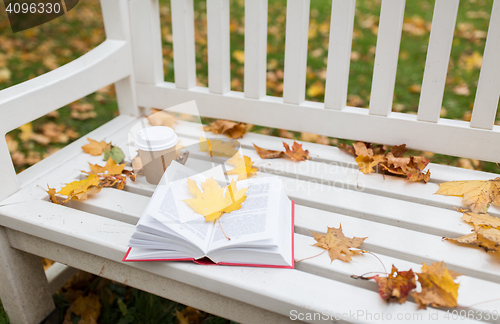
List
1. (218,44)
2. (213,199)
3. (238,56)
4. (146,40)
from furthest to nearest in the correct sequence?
1. (238,56)
2. (146,40)
3. (218,44)
4. (213,199)

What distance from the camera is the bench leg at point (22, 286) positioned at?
126 cm

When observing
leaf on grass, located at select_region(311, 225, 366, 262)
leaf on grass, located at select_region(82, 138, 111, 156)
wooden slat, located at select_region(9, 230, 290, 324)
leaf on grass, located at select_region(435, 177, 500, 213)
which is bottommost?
wooden slat, located at select_region(9, 230, 290, 324)

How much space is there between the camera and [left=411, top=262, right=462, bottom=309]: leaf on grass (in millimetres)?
867

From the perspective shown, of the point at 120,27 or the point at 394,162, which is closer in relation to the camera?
the point at 394,162

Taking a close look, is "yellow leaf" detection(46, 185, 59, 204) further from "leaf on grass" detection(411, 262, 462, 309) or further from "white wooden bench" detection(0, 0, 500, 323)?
"leaf on grass" detection(411, 262, 462, 309)

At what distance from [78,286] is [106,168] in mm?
583

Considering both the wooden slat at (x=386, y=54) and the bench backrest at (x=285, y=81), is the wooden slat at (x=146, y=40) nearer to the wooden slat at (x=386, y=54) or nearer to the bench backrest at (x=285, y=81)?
the bench backrest at (x=285, y=81)

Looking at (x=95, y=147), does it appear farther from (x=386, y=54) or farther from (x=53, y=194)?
(x=386, y=54)

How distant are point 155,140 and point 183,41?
1.95 feet

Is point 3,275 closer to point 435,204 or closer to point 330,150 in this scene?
point 330,150

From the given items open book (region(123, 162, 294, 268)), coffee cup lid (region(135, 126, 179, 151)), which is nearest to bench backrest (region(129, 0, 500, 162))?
coffee cup lid (region(135, 126, 179, 151))

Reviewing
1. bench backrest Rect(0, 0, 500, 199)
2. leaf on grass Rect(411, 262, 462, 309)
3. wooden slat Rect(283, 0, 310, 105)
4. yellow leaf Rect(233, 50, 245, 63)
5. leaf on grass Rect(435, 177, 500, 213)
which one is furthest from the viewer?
yellow leaf Rect(233, 50, 245, 63)

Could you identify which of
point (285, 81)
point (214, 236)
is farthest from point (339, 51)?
point (214, 236)

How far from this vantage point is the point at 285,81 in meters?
1.55
